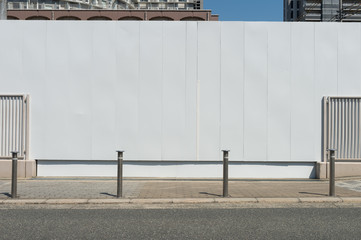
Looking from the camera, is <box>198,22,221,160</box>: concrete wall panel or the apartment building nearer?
<box>198,22,221,160</box>: concrete wall panel

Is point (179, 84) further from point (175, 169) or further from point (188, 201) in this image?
point (188, 201)

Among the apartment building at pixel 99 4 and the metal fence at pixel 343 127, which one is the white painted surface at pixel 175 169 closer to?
the metal fence at pixel 343 127

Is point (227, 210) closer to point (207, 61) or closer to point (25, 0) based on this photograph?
point (207, 61)

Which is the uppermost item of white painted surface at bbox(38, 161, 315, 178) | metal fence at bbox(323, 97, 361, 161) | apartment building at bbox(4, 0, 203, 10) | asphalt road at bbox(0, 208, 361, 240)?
apartment building at bbox(4, 0, 203, 10)

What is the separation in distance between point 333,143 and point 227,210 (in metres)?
5.41

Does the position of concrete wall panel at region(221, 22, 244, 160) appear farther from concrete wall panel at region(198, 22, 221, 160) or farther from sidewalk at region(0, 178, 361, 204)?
sidewalk at region(0, 178, 361, 204)

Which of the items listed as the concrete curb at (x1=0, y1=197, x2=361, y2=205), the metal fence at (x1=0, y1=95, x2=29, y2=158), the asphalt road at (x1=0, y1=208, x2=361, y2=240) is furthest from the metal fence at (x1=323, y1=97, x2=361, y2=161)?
the metal fence at (x1=0, y1=95, x2=29, y2=158)

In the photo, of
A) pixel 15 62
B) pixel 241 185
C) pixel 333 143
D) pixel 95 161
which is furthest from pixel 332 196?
pixel 15 62

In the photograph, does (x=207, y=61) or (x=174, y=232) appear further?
(x=207, y=61)

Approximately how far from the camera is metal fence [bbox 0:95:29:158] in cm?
1060

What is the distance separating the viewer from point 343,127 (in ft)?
35.3

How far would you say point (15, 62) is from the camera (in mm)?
10719

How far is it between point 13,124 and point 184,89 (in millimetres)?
5167

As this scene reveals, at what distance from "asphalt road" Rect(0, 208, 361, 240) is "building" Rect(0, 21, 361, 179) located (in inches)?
155
